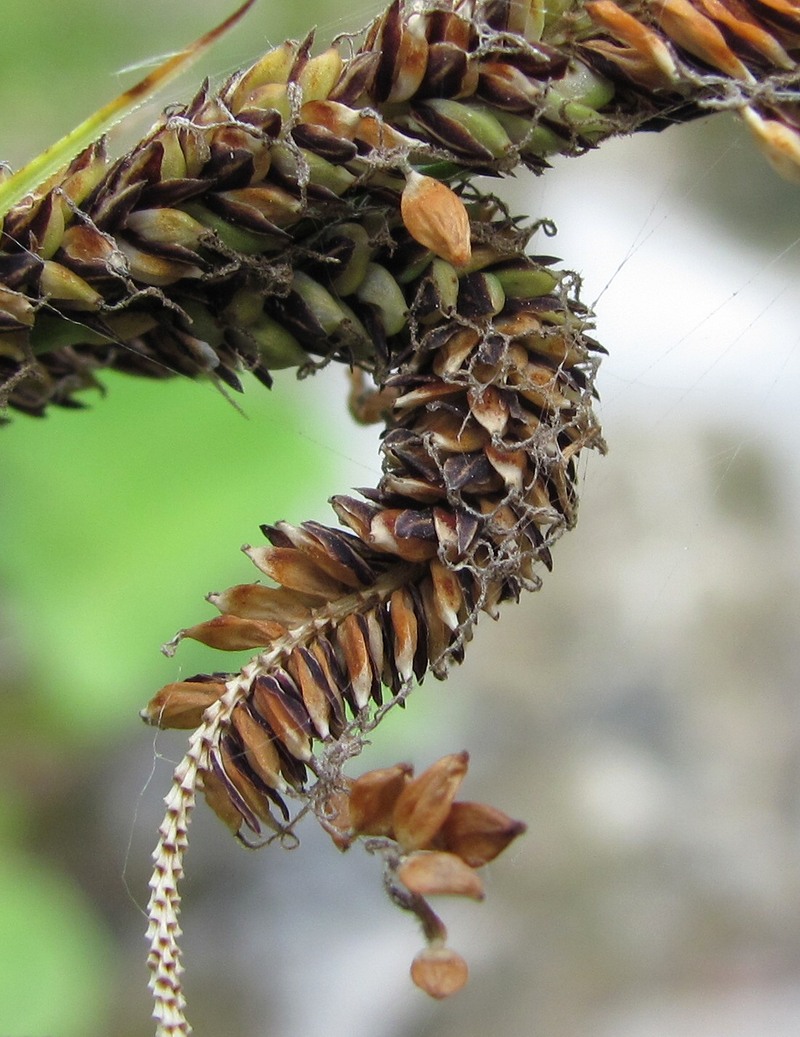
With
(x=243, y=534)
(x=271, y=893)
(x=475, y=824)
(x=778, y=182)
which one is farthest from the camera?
(x=778, y=182)

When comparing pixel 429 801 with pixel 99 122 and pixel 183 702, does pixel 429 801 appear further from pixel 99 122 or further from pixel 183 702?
pixel 99 122

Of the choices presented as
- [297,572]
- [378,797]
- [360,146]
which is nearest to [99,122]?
[360,146]

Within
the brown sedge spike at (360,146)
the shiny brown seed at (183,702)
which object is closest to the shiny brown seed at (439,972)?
the shiny brown seed at (183,702)

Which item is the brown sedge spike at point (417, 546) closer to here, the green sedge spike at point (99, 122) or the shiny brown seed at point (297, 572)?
the shiny brown seed at point (297, 572)

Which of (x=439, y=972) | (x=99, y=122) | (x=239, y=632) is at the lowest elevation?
(x=439, y=972)

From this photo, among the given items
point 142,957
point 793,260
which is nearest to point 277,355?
point 142,957

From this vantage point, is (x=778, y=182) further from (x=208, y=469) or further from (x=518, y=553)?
(x=518, y=553)
